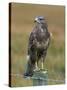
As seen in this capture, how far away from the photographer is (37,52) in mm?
2598

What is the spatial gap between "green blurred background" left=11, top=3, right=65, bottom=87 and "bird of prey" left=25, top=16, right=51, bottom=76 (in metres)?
0.04

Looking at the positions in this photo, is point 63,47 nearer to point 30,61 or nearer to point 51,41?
point 51,41

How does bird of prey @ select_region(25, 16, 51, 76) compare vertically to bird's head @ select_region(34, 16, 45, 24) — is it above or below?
below

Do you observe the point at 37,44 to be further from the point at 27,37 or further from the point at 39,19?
the point at 39,19

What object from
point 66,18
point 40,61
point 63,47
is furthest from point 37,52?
point 66,18

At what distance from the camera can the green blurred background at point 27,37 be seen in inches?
99.3

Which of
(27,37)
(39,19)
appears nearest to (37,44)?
(27,37)

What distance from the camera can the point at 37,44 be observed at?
8.50 feet

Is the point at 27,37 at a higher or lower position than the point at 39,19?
lower

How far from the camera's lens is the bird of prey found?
102 inches

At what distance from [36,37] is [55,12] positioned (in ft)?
0.97

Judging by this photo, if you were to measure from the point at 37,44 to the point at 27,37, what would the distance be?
0.11 metres

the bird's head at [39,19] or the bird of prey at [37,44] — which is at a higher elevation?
the bird's head at [39,19]

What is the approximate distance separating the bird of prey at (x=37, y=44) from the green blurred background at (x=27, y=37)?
37 mm
